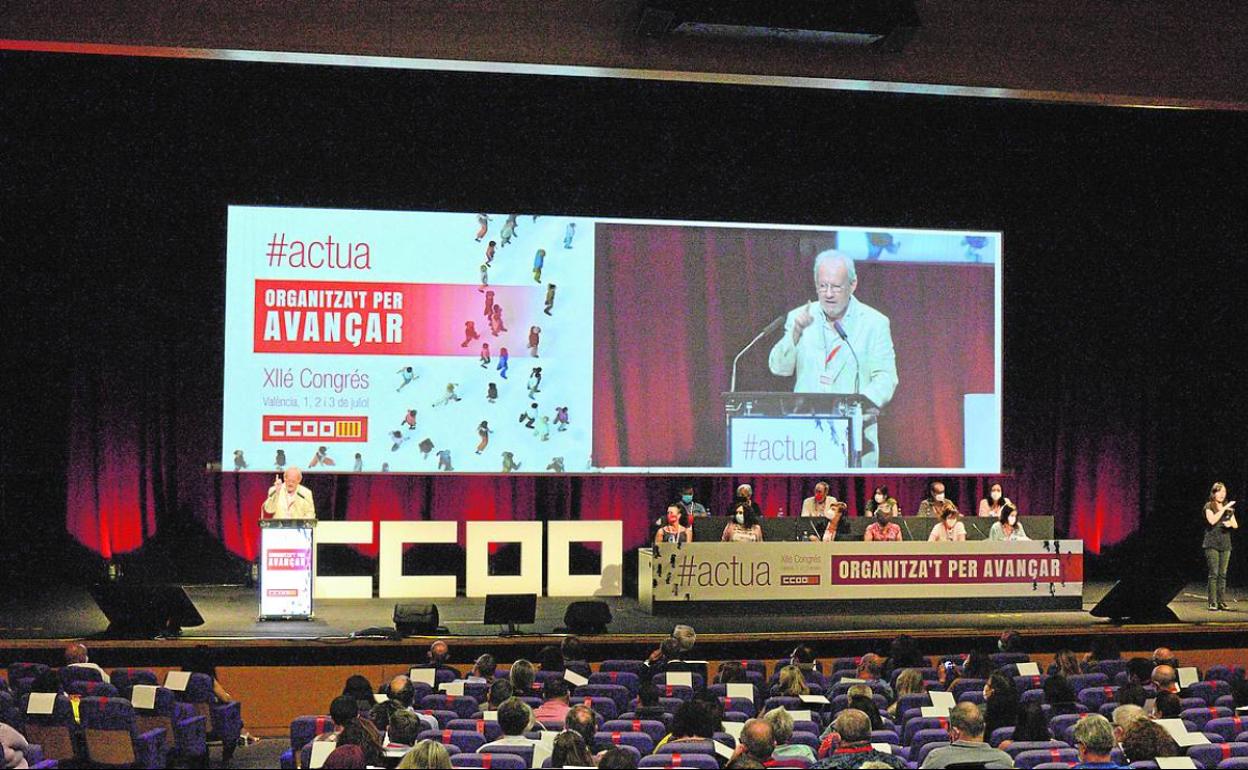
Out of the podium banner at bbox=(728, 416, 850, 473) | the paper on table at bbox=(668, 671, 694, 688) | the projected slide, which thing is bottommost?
the paper on table at bbox=(668, 671, 694, 688)

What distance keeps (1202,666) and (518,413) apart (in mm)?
7160

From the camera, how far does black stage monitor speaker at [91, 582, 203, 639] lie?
35.8 ft

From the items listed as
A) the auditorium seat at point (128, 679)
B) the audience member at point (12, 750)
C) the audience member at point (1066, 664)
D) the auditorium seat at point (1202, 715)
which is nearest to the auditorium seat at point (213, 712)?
the auditorium seat at point (128, 679)

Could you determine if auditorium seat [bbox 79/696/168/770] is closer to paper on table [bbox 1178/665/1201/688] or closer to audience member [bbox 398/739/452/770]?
audience member [bbox 398/739/452/770]

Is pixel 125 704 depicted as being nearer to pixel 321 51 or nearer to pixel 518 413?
pixel 321 51

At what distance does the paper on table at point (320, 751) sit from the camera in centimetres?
602

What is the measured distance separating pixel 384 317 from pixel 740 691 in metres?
7.90

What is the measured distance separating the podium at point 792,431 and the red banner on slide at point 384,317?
2590mm

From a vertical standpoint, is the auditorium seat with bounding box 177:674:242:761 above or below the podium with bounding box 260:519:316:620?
below

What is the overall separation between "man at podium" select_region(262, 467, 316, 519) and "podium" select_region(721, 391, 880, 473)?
15.7 ft

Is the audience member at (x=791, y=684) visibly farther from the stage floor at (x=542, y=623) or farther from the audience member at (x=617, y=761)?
the stage floor at (x=542, y=623)

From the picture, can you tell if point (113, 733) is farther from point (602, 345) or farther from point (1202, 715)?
point (602, 345)

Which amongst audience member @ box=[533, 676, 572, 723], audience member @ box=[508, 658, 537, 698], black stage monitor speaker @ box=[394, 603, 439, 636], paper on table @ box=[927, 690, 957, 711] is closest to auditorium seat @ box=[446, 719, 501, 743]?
audience member @ box=[533, 676, 572, 723]

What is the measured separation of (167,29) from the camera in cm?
1027
